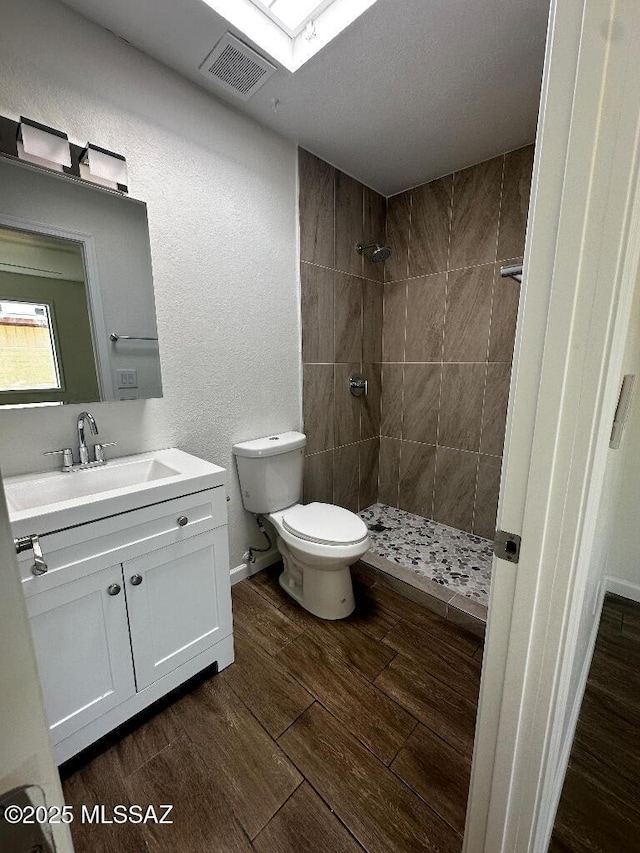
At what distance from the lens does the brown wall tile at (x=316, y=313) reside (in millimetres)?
2033

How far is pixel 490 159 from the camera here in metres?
2.01

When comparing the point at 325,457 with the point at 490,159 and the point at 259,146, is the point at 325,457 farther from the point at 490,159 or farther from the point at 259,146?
the point at 490,159

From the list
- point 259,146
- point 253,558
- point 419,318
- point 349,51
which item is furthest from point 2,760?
point 419,318

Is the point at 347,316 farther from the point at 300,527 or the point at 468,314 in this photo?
the point at 300,527

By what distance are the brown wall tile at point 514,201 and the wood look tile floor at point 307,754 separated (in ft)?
6.84

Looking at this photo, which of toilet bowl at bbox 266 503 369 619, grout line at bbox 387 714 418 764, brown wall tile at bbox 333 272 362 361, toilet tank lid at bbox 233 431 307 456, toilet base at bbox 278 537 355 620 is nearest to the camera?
grout line at bbox 387 714 418 764

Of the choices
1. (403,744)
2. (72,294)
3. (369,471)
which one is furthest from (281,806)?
(369,471)

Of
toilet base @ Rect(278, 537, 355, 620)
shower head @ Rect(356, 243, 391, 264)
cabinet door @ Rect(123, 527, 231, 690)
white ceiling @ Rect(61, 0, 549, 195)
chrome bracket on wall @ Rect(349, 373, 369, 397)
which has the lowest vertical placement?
toilet base @ Rect(278, 537, 355, 620)

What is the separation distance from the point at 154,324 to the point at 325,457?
4.17 feet

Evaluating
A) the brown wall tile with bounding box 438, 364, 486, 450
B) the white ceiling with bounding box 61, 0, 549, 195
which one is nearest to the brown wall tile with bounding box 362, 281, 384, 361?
the brown wall tile with bounding box 438, 364, 486, 450

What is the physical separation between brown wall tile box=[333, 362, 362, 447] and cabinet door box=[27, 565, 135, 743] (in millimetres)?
1561

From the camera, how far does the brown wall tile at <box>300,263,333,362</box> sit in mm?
2033

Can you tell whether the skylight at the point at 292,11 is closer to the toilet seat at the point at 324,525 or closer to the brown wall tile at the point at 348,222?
the brown wall tile at the point at 348,222

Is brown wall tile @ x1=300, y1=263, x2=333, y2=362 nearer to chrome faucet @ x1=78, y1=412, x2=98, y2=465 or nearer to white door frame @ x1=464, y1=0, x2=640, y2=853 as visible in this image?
chrome faucet @ x1=78, y1=412, x2=98, y2=465
